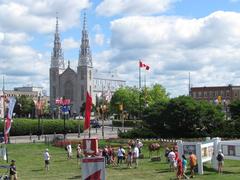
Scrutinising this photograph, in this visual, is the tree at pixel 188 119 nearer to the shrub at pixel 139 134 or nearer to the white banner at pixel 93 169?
the shrub at pixel 139 134

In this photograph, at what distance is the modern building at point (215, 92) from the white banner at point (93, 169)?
160 metres

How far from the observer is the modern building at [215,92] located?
168625mm

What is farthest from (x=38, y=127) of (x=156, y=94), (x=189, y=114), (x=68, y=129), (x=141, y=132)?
(x=156, y=94)

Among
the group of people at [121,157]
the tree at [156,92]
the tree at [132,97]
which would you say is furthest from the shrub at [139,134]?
the tree at [156,92]

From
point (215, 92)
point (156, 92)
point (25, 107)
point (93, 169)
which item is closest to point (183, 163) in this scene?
point (93, 169)

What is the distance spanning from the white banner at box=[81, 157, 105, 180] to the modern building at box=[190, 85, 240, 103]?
16009 cm

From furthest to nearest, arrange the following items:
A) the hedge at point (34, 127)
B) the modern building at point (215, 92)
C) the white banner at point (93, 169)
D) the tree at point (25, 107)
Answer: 1. the tree at point (25, 107)
2. the modern building at point (215, 92)
3. the hedge at point (34, 127)
4. the white banner at point (93, 169)

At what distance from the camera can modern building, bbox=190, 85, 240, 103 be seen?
553 feet

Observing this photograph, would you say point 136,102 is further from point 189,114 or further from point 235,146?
point 235,146

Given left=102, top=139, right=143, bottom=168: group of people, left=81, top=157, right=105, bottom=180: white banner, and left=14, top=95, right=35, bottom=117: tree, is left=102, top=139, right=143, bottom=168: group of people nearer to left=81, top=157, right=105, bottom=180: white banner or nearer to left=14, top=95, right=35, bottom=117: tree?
left=81, top=157, right=105, bottom=180: white banner

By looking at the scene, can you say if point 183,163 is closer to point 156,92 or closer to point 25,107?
point 156,92

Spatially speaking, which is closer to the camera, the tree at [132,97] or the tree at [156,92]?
the tree at [156,92]

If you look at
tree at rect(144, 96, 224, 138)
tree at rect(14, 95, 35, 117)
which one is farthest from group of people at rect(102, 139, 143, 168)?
tree at rect(14, 95, 35, 117)

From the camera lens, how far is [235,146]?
33281 millimetres
